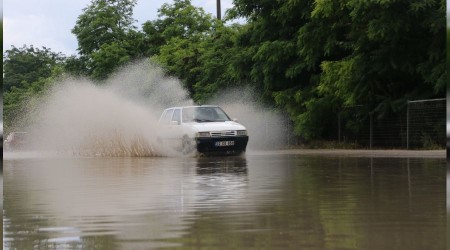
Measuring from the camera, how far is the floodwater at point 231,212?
7133 mm

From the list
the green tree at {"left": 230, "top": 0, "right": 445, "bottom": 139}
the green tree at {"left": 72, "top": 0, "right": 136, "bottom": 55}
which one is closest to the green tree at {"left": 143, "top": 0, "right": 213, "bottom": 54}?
the green tree at {"left": 72, "top": 0, "right": 136, "bottom": 55}

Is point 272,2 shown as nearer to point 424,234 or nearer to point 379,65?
point 379,65

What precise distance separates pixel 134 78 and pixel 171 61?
271 centimetres

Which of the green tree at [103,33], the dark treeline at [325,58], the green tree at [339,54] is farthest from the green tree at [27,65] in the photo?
the green tree at [339,54]

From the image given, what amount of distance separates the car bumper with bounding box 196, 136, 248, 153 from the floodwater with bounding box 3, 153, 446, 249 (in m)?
11.8

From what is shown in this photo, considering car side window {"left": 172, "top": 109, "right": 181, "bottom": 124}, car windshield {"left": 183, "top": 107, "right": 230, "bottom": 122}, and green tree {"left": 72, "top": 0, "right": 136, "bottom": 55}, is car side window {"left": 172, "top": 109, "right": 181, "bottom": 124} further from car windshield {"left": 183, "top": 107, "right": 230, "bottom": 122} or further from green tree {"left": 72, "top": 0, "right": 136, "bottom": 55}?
green tree {"left": 72, "top": 0, "right": 136, "bottom": 55}

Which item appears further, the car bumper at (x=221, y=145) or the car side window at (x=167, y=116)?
the car side window at (x=167, y=116)

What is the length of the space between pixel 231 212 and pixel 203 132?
62.1 ft

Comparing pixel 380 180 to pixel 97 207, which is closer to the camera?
pixel 97 207

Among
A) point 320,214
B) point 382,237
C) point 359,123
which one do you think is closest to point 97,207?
point 320,214

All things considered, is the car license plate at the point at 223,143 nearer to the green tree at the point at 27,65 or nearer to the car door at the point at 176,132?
the car door at the point at 176,132

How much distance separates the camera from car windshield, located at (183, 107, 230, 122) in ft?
97.8

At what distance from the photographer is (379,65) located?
31406mm

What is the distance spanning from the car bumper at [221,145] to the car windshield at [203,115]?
132cm
